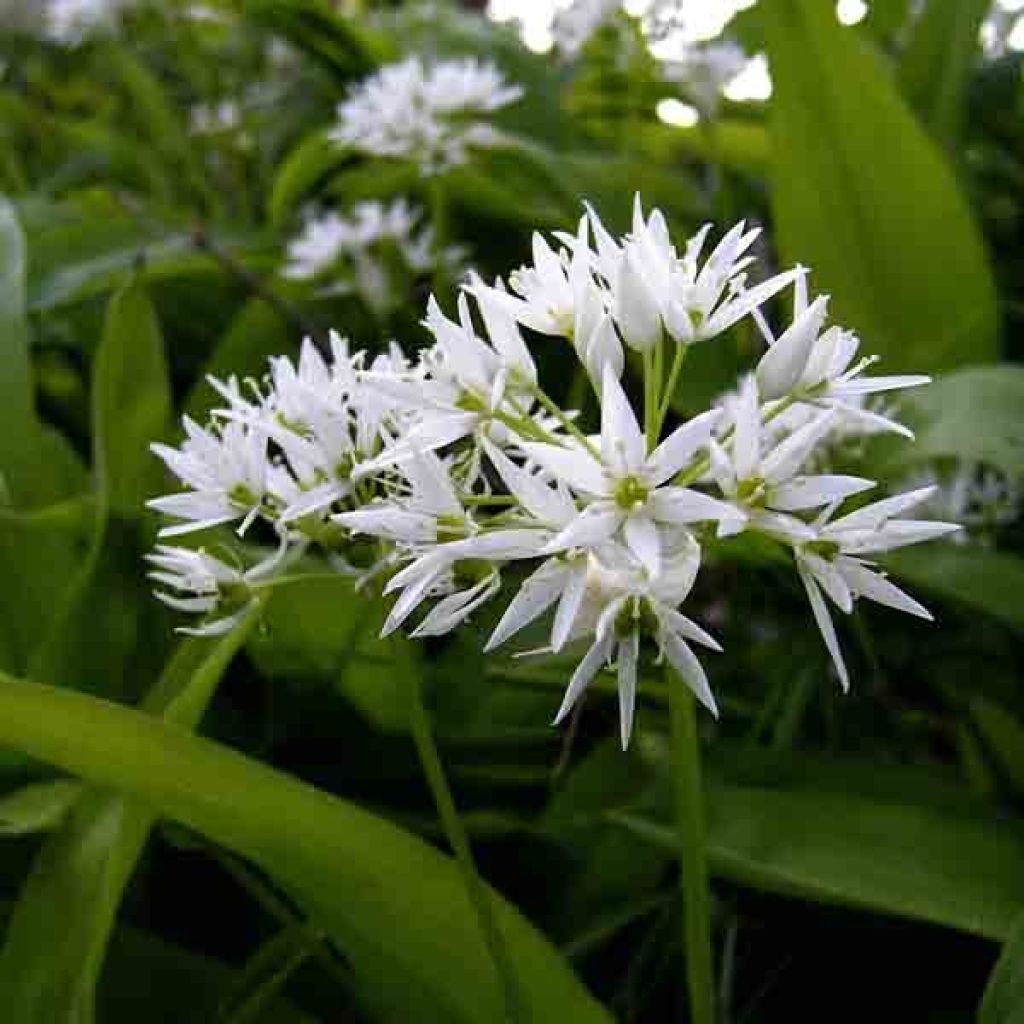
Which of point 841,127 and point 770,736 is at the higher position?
point 841,127

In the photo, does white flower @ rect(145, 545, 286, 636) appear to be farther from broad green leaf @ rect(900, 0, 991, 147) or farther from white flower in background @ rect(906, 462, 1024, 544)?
broad green leaf @ rect(900, 0, 991, 147)

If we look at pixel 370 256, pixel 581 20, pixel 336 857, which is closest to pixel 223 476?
pixel 336 857

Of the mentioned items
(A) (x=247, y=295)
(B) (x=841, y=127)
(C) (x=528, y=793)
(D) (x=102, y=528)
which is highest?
(B) (x=841, y=127)

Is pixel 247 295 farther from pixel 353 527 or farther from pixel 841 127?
pixel 353 527

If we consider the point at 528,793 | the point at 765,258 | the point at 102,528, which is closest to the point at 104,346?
the point at 102,528

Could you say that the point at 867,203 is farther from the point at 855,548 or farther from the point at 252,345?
the point at 855,548

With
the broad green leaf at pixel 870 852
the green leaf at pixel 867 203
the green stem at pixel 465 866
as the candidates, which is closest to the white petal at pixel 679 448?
the green stem at pixel 465 866

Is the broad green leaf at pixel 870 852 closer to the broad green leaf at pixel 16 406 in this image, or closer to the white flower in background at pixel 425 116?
the broad green leaf at pixel 16 406
